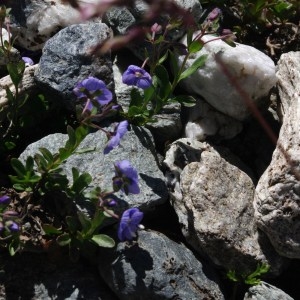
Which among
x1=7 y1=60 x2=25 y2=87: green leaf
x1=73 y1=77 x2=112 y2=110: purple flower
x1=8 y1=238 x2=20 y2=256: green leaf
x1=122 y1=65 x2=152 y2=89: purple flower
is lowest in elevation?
x1=8 y1=238 x2=20 y2=256: green leaf

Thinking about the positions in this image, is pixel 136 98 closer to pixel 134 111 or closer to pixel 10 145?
pixel 134 111

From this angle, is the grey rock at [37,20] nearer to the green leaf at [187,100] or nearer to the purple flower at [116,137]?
the green leaf at [187,100]

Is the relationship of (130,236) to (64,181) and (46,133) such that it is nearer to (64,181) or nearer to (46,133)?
(64,181)

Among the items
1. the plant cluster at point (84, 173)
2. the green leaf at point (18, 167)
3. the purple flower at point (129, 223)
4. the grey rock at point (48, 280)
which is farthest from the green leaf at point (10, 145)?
the purple flower at point (129, 223)

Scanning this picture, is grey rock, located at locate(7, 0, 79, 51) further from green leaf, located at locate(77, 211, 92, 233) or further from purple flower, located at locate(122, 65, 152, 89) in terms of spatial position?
green leaf, located at locate(77, 211, 92, 233)

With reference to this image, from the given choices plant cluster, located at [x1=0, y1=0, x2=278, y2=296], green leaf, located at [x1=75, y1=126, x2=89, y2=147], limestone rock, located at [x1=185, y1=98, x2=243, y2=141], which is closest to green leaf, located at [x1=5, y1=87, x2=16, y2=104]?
plant cluster, located at [x1=0, y1=0, x2=278, y2=296]

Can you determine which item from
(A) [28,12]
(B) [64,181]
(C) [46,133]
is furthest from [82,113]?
(A) [28,12]

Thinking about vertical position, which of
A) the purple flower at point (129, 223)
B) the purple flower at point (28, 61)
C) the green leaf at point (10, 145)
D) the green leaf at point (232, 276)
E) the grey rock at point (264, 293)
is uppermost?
the purple flower at point (28, 61)
